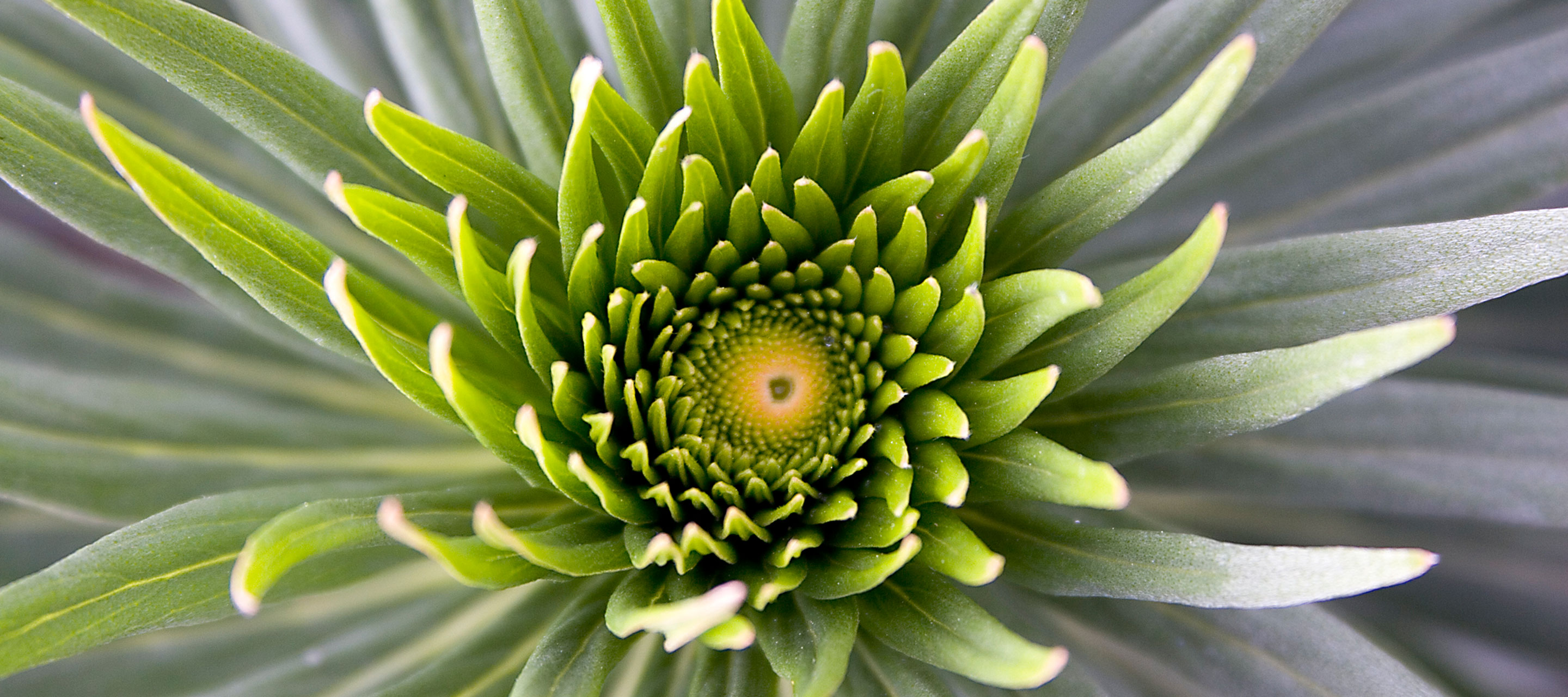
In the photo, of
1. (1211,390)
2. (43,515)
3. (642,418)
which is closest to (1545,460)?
(1211,390)

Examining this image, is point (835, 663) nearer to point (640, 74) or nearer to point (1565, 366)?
point (640, 74)

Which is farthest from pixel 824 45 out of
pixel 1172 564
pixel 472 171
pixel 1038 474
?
pixel 1172 564

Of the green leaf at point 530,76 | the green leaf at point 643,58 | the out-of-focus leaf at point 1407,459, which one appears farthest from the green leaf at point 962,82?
the out-of-focus leaf at point 1407,459

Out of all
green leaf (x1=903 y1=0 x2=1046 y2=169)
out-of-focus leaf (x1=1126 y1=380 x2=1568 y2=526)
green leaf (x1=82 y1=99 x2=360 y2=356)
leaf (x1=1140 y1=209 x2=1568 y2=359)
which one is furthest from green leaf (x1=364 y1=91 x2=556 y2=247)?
out-of-focus leaf (x1=1126 y1=380 x2=1568 y2=526)

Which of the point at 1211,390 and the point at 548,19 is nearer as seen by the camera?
the point at 1211,390

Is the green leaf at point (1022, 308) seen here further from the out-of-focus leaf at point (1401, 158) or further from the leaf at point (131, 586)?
the leaf at point (131, 586)
